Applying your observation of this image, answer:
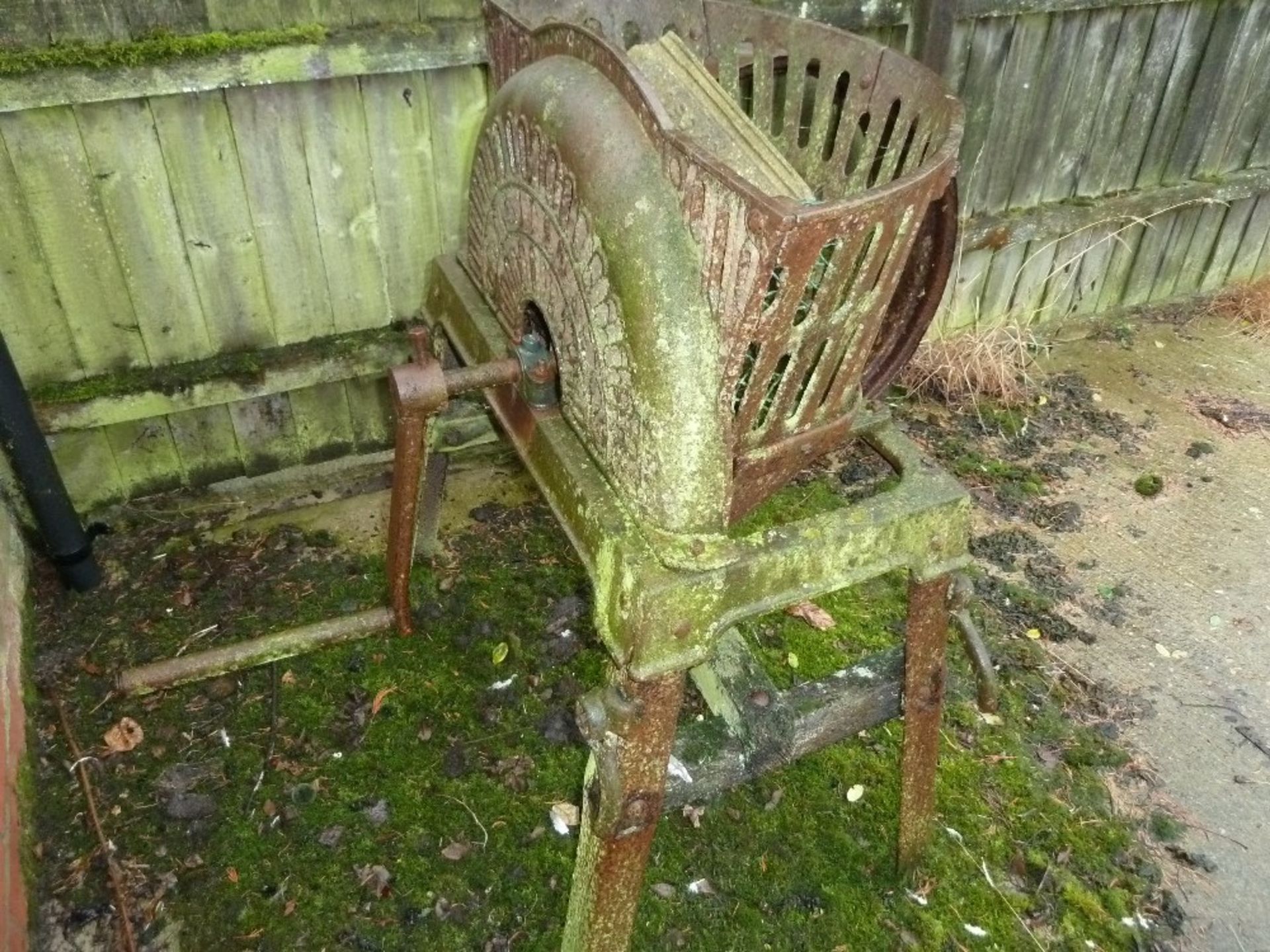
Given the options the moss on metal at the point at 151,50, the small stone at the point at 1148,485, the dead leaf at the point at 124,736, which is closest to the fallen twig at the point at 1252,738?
the small stone at the point at 1148,485

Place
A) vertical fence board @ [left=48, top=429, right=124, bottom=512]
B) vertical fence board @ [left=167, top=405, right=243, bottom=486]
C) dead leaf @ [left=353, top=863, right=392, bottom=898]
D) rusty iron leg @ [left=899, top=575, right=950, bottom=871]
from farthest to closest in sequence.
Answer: vertical fence board @ [left=167, top=405, right=243, bottom=486] → vertical fence board @ [left=48, top=429, right=124, bottom=512] → dead leaf @ [left=353, top=863, right=392, bottom=898] → rusty iron leg @ [left=899, top=575, right=950, bottom=871]

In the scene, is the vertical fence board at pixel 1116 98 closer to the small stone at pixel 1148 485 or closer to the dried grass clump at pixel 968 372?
the dried grass clump at pixel 968 372

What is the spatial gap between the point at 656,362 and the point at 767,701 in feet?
3.22

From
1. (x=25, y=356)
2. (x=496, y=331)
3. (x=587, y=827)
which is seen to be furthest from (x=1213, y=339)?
(x=25, y=356)

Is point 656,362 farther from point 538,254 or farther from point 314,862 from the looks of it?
point 314,862

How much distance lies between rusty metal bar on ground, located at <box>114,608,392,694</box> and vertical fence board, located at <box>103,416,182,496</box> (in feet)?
2.26

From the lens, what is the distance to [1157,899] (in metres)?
2.29

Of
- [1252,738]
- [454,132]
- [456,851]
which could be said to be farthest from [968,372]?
[456,851]

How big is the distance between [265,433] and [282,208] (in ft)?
2.54

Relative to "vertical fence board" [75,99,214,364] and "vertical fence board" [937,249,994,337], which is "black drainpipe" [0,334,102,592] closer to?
"vertical fence board" [75,99,214,364]

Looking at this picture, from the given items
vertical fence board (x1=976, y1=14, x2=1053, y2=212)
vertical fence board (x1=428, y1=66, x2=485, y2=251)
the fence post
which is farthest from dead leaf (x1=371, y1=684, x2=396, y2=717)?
vertical fence board (x1=976, y1=14, x2=1053, y2=212)

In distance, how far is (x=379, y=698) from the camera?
267 cm

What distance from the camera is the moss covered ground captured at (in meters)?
2.22

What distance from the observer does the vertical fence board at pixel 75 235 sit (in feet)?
7.85
